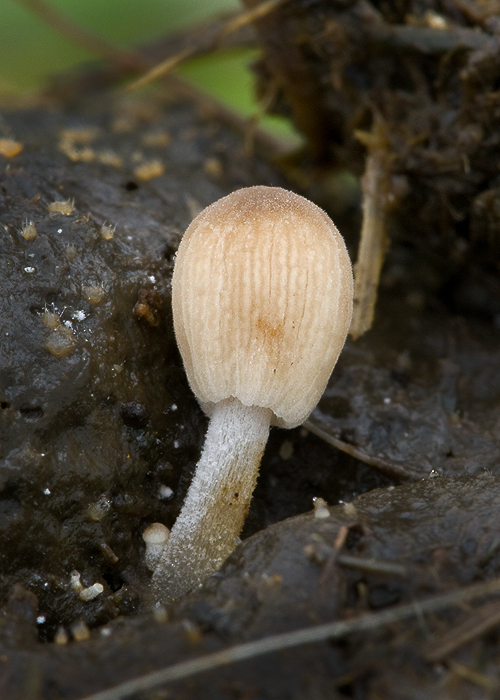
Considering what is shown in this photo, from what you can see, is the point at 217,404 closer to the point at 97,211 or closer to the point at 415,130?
A: the point at 97,211

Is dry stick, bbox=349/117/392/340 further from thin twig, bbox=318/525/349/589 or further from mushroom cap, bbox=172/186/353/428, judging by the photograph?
thin twig, bbox=318/525/349/589

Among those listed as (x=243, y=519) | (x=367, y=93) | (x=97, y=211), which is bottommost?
(x=243, y=519)

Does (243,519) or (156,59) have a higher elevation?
(156,59)

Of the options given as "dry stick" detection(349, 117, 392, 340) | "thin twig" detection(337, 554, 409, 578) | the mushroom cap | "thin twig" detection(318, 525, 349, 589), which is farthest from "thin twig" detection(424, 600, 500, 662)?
"dry stick" detection(349, 117, 392, 340)

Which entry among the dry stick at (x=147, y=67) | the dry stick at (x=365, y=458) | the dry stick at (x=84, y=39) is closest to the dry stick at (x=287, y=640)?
the dry stick at (x=365, y=458)

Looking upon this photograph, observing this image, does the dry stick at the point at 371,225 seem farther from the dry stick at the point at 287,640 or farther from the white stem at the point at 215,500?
the dry stick at the point at 287,640

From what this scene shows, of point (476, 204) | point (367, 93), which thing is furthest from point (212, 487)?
point (367, 93)
